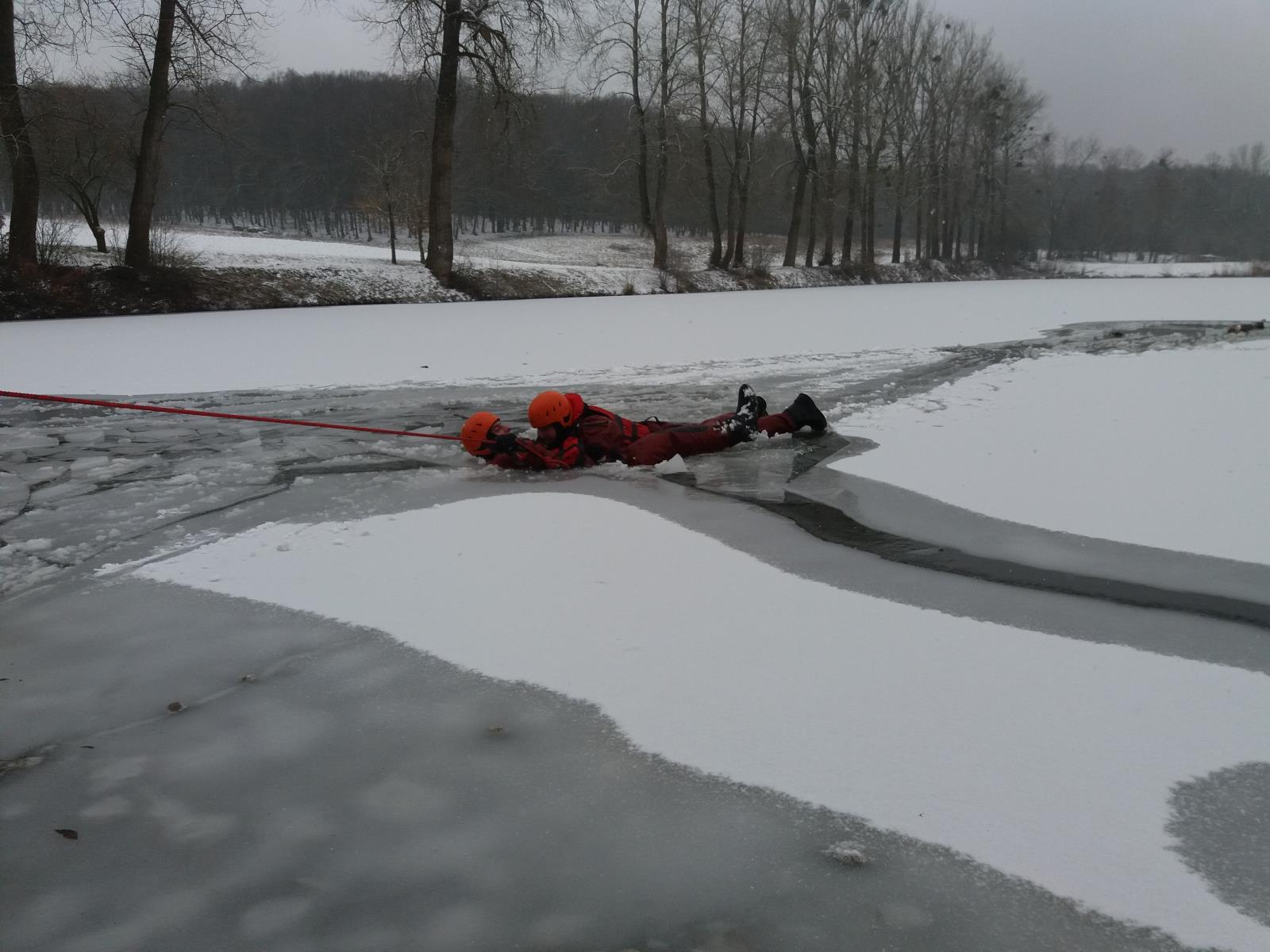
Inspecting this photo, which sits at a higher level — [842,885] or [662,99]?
[662,99]

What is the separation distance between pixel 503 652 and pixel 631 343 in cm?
989

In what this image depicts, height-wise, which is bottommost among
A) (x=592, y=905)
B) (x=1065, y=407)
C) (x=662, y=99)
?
(x=592, y=905)

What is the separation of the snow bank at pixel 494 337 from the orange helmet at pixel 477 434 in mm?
3658

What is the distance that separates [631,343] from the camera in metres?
12.6

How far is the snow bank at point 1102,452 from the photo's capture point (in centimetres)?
435

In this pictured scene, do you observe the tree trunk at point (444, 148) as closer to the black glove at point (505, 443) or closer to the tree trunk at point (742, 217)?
the tree trunk at point (742, 217)

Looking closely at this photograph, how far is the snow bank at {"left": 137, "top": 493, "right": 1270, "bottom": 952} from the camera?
6.73 feet

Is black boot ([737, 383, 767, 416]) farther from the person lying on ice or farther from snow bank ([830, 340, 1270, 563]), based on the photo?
snow bank ([830, 340, 1270, 563])

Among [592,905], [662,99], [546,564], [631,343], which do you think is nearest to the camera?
[592,905]

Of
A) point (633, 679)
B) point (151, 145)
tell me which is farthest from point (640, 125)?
point (633, 679)

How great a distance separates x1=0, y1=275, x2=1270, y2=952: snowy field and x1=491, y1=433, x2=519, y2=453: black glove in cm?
22

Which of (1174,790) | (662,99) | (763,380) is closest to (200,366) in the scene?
(763,380)

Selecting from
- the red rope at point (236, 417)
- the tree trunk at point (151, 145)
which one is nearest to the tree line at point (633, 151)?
the tree trunk at point (151, 145)

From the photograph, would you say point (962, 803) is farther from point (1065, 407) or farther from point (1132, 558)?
point (1065, 407)
